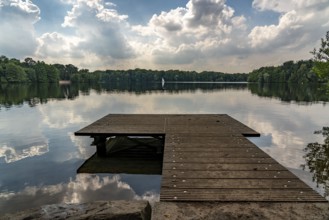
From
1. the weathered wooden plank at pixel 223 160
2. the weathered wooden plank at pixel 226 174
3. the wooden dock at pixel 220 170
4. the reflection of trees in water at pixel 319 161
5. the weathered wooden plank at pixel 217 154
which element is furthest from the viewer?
the reflection of trees in water at pixel 319 161

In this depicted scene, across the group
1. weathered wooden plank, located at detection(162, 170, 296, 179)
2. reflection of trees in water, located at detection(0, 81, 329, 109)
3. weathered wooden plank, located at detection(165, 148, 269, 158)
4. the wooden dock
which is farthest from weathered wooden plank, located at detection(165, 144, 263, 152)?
reflection of trees in water, located at detection(0, 81, 329, 109)

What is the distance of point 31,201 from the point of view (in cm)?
731

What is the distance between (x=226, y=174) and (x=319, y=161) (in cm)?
708

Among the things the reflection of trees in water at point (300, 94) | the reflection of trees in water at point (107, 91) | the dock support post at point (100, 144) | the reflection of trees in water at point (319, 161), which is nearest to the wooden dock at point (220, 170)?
the dock support post at point (100, 144)

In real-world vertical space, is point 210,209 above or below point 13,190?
above

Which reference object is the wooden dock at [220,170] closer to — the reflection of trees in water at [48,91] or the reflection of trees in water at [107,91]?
the reflection of trees in water at [107,91]

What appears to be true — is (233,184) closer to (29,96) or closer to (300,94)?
(29,96)

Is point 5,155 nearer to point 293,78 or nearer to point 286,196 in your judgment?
point 286,196

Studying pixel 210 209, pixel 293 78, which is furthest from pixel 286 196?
pixel 293 78

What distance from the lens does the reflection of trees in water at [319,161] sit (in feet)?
27.8

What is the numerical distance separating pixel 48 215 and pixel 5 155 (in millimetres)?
8275

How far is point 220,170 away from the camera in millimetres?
5777

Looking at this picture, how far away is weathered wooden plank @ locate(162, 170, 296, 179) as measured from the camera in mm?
5363

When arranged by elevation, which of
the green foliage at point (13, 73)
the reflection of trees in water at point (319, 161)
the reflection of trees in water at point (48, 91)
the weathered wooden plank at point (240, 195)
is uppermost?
the green foliage at point (13, 73)
